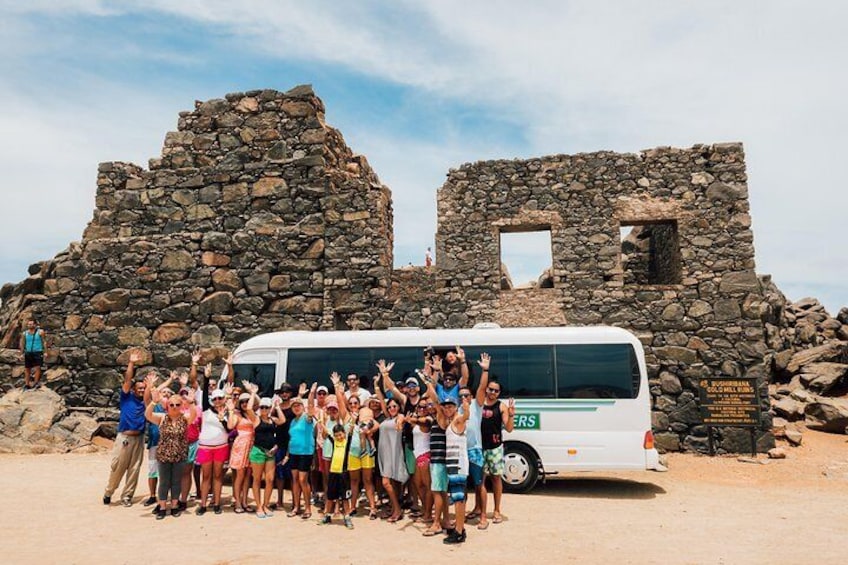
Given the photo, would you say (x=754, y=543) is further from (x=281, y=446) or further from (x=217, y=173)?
(x=217, y=173)

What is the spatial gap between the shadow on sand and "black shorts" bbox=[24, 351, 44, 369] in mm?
12189

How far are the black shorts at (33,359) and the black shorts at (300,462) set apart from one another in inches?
387

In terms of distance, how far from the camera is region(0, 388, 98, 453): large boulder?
12.0 m

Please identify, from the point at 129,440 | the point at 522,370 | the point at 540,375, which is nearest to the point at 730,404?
the point at 540,375

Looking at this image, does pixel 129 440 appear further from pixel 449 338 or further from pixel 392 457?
pixel 449 338

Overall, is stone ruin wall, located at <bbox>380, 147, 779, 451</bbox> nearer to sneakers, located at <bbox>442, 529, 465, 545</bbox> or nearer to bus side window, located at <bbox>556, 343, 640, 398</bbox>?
bus side window, located at <bbox>556, 343, 640, 398</bbox>

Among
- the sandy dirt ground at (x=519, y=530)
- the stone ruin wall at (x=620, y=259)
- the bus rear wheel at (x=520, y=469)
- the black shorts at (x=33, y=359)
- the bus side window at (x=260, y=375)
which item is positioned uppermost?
the stone ruin wall at (x=620, y=259)

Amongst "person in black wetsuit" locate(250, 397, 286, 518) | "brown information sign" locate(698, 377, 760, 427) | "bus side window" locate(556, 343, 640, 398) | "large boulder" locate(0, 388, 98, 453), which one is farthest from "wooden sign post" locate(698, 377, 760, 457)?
"large boulder" locate(0, 388, 98, 453)

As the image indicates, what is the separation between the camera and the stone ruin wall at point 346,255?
504 inches

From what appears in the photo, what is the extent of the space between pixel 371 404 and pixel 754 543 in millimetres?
4874

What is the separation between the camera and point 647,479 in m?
10.3

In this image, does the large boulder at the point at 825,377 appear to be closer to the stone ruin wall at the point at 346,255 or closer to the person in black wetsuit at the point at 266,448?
the stone ruin wall at the point at 346,255

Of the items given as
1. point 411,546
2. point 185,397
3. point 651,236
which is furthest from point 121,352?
point 651,236

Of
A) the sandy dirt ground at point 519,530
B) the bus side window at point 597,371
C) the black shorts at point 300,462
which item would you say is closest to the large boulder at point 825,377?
the sandy dirt ground at point 519,530
